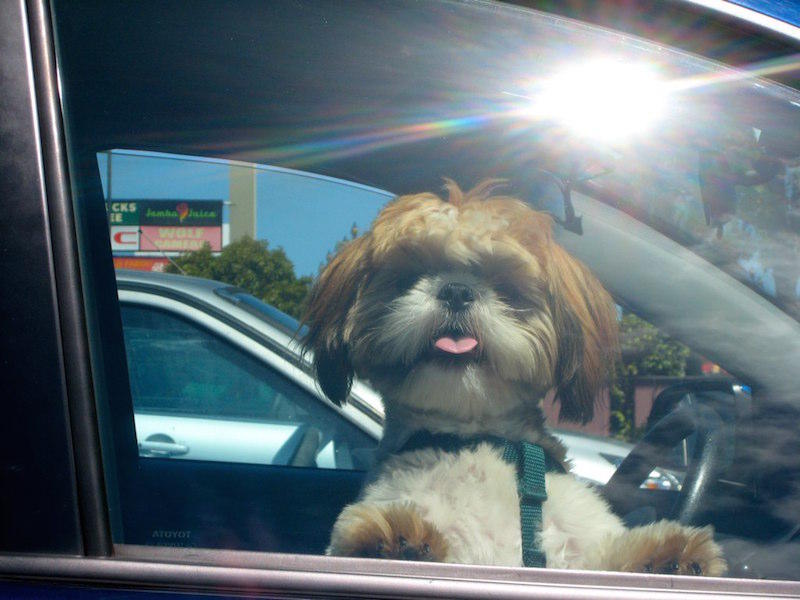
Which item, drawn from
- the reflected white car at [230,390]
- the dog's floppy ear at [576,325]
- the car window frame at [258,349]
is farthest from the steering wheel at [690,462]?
the car window frame at [258,349]

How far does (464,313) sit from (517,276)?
0.12m

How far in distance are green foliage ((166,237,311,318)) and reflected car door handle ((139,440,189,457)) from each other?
17.5 inches

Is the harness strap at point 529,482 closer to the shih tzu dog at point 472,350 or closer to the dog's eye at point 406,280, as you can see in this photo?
the shih tzu dog at point 472,350

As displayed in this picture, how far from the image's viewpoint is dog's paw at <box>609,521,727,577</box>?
1.36m

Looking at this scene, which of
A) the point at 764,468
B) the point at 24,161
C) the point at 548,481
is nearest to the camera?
the point at 24,161

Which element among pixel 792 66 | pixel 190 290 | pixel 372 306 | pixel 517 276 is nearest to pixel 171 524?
pixel 190 290

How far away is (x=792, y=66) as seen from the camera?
134cm

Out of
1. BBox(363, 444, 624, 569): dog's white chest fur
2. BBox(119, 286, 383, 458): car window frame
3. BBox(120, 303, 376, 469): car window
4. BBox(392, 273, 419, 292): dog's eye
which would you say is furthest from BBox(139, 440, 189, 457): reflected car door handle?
BBox(392, 273, 419, 292): dog's eye

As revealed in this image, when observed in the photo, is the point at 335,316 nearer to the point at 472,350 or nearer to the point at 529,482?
the point at 472,350

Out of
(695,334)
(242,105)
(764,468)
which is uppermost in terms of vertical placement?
(242,105)

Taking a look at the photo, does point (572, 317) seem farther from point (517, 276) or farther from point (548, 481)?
point (548, 481)

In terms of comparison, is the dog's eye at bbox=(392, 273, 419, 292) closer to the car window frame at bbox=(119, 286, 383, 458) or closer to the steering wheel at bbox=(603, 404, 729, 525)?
the car window frame at bbox=(119, 286, 383, 458)

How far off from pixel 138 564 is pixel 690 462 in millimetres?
903

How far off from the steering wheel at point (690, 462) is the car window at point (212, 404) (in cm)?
46
